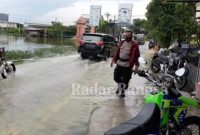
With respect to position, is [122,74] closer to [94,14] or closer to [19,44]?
[19,44]

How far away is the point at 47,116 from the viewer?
26.1 feet

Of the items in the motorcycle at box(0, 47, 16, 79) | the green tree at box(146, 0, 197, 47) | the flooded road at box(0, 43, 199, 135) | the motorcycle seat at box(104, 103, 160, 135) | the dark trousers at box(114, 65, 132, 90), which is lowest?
the flooded road at box(0, 43, 199, 135)

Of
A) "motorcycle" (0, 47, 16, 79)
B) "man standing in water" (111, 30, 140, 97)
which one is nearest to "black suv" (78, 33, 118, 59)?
"motorcycle" (0, 47, 16, 79)

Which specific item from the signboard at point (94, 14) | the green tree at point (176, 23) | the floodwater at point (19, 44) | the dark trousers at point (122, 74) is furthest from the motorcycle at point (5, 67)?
the signboard at point (94, 14)

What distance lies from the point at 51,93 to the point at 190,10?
17558 mm

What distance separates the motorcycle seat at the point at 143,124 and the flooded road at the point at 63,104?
8.36 feet

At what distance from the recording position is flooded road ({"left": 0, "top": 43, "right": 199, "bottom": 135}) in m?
7.20

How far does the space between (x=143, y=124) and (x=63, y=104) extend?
531cm

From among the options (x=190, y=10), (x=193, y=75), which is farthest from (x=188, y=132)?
(x=190, y=10)

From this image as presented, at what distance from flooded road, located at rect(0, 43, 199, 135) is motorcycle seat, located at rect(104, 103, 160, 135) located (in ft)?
8.36

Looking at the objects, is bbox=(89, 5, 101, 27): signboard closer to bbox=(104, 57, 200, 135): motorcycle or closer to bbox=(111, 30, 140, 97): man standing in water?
bbox=(111, 30, 140, 97): man standing in water

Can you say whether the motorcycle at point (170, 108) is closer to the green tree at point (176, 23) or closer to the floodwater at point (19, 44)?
the green tree at point (176, 23)

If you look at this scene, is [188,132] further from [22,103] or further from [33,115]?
[22,103]

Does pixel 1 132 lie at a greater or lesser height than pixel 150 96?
lesser
